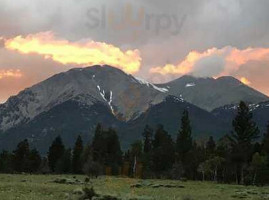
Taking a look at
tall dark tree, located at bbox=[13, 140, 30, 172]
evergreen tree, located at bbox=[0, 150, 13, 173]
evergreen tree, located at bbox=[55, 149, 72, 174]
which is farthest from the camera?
tall dark tree, located at bbox=[13, 140, 30, 172]

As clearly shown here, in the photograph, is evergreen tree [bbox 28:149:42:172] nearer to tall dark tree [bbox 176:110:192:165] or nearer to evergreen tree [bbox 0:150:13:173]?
evergreen tree [bbox 0:150:13:173]

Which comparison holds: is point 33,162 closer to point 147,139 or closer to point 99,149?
point 99,149

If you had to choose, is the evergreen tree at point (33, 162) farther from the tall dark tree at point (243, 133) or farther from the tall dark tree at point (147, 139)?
the tall dark tree at point (243, 133)

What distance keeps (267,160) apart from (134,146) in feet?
171

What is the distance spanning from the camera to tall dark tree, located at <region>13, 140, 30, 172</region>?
14038 cm

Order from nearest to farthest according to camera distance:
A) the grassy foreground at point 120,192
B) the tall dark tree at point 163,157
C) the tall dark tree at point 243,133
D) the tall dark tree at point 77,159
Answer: the grassy foreground at point 120,192, the tall dark tree at point 243,133, the tall dark tree at point 77,159, the tall dark tree at point 163,157

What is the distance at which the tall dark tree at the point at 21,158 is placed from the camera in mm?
140375

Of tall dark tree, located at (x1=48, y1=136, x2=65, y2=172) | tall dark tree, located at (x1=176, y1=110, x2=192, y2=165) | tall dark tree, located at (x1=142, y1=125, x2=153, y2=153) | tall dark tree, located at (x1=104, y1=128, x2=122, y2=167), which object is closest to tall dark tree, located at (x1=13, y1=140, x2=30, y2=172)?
tall dark tree, located at (x1=48, y1=136, x2=65, y2=172)

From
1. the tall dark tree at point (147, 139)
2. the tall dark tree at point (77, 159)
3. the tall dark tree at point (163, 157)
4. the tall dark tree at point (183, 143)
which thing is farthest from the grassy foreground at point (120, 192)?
the tall dark tree at point (147, 139)

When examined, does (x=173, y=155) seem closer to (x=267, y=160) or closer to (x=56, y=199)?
Answer: (x=267, y=160)

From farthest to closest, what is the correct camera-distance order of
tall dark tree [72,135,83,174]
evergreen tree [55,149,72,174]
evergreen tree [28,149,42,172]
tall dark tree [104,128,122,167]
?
evergreen tree [28,149,42,172] < tall dark tree [104,128,122,167] < tall dark tree [72,135,83,174] < evergreen tree [55,149,72,174]

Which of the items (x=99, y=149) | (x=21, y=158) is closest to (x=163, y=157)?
(x=99, y=149)

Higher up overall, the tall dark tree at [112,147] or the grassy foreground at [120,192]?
the tall dark tree at [112,147]

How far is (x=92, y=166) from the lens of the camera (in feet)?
345
